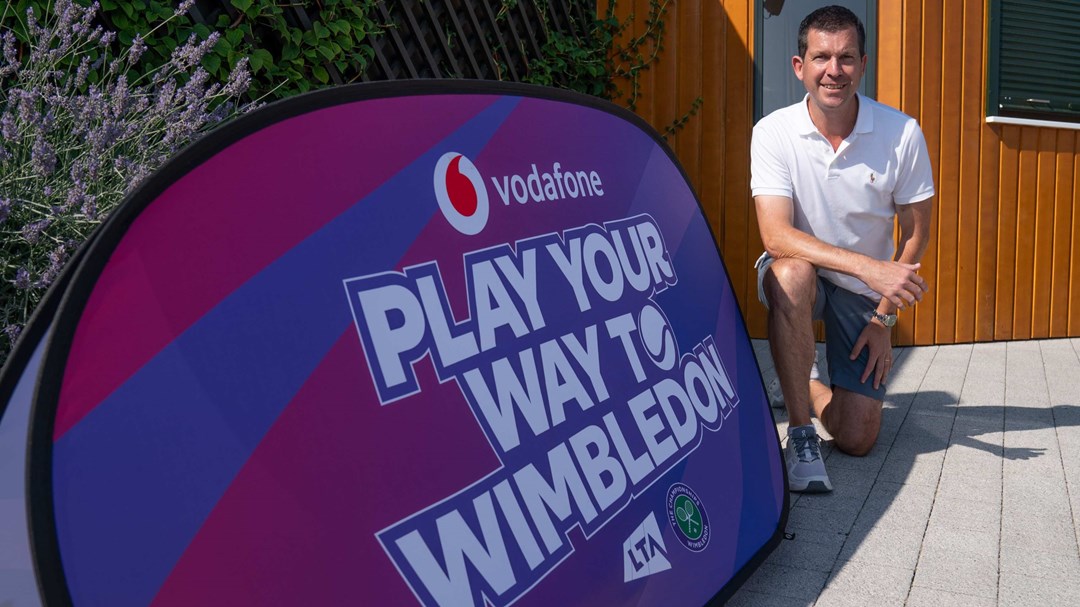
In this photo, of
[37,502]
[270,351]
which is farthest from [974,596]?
[37,502]

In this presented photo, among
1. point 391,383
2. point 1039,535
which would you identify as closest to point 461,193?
point 391,383

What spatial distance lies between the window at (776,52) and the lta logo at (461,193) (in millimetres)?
3350

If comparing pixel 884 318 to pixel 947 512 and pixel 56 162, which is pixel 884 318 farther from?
pixel 56 162

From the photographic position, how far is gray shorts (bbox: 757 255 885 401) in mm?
2551

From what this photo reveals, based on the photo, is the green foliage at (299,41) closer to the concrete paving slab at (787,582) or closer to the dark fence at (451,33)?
the dark fence at (451,33)

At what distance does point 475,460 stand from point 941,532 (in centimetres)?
134

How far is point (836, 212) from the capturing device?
8.50 ft

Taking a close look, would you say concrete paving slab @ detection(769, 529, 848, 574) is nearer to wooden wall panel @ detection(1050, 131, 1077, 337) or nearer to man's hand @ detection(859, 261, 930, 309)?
man's hand @ detection(859, 261, 930, 309)

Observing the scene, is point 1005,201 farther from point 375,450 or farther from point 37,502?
point 37,502

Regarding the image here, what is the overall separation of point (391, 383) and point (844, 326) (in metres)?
1.87

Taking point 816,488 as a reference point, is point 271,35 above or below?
above

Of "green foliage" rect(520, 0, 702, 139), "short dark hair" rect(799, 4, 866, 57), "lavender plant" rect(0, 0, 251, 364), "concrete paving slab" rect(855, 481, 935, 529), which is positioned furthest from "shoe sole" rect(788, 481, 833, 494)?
"green foliage" rect(520, 0, 702, 139)

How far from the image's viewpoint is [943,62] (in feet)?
13.8

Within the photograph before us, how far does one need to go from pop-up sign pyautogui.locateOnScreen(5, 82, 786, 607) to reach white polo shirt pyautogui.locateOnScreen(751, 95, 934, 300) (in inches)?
37.4
